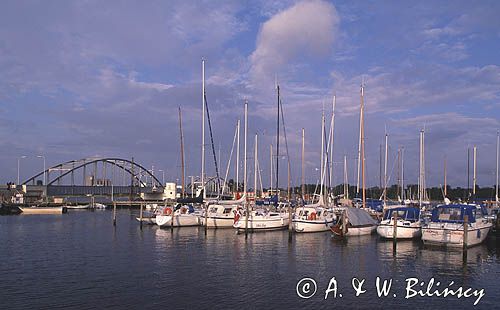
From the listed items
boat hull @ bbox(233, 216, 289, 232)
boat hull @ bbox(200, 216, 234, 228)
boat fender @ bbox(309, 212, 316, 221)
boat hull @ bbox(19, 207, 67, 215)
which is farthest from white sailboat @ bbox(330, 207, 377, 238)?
boat hull @ bbox(19, 207, 67, 215)

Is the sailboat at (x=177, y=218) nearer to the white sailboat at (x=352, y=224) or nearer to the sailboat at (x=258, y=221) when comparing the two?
the sailboat at (x=258, y=221)

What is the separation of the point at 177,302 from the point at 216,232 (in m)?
28.0

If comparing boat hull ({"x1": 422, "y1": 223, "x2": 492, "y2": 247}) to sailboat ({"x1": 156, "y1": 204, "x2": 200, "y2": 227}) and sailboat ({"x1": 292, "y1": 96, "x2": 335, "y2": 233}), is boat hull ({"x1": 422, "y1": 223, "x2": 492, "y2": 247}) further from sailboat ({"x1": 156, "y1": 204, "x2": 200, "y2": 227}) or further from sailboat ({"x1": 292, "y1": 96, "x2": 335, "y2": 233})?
sailboat ({"x1": 156, "y1": 204, "x2": 200, "y2": 227})

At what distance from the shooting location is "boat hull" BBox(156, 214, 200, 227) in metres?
52.1

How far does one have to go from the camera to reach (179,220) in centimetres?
5338

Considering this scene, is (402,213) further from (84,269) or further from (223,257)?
(84,269)

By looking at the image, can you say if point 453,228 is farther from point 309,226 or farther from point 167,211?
point 167,211

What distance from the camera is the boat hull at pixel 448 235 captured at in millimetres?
34469

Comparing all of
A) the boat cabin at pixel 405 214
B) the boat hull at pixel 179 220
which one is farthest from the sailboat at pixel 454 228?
the boat hull at pixel 179 220

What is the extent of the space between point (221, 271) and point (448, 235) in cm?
1785

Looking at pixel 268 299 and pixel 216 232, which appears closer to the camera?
pixel 268 299

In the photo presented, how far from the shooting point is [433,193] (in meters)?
147

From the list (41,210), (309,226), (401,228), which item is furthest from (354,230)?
(41,210)

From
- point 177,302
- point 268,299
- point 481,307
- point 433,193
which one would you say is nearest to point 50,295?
point 177,302
